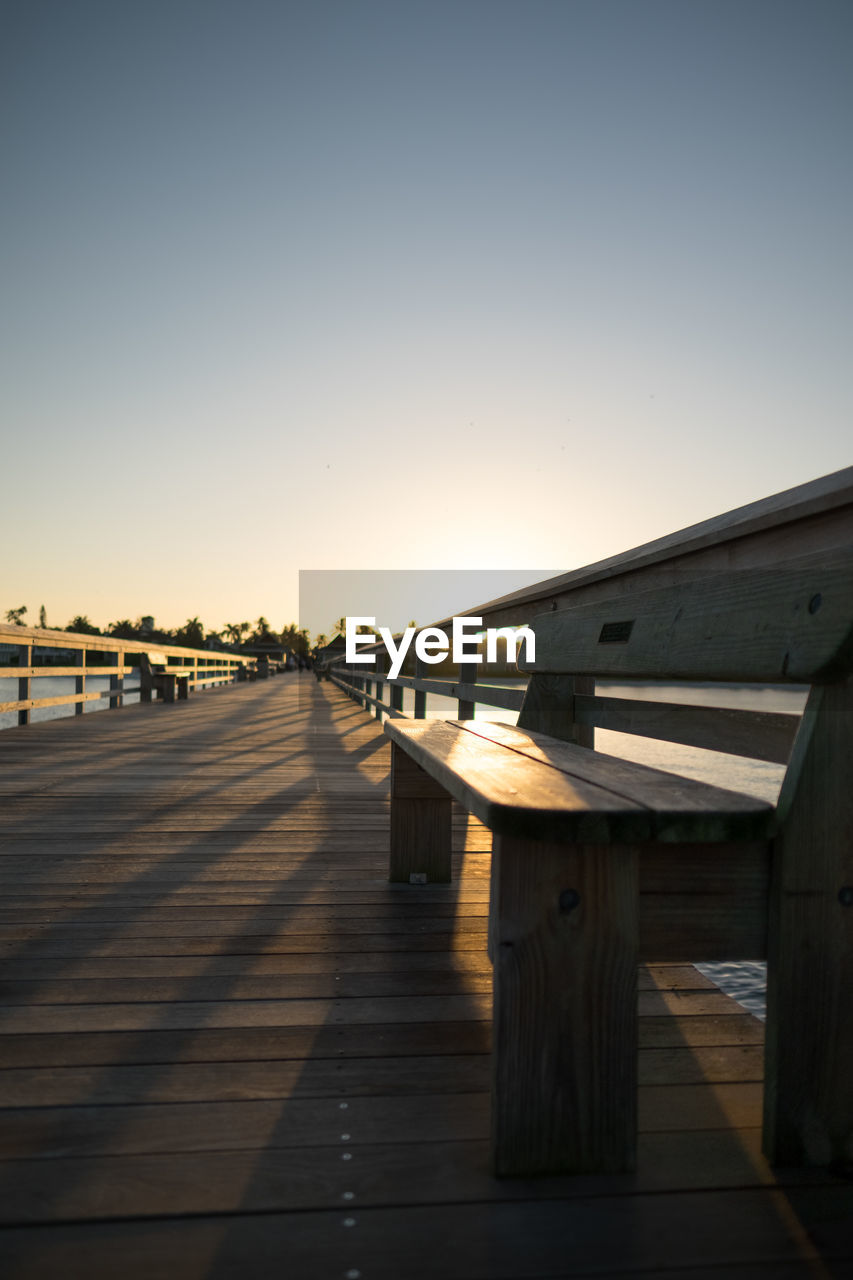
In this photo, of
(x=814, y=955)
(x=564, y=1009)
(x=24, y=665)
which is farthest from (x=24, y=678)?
(x=814, y=955)

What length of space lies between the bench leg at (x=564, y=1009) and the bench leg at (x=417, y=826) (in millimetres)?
1312

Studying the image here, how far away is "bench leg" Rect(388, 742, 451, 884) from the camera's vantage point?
230 cm

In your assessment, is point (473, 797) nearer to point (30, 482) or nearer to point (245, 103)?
point (245, 103)

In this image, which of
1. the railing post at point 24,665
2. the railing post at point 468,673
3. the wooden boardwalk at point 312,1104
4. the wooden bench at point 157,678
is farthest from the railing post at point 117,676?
the wooden boardwalk at point 312,1104

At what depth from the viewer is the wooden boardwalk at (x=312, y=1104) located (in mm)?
828

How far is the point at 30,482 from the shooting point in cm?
2612

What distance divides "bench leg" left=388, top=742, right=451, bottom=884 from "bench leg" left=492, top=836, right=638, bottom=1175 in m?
1.31

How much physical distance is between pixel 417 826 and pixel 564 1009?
4.68 feet

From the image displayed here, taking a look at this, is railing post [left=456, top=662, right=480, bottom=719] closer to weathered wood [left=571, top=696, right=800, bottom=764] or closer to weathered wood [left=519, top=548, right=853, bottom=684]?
weathered wood [left=571, top=696, right=800, bottom=764]

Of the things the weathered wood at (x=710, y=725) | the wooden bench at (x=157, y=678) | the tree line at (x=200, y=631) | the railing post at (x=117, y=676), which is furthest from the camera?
the tree line at (x=200, y=631)

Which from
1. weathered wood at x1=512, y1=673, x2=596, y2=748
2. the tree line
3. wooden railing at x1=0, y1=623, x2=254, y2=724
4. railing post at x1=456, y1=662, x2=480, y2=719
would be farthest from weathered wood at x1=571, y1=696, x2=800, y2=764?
the tree line

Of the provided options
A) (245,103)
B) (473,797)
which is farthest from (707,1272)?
(245,103)

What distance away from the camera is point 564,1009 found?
3.19 ft

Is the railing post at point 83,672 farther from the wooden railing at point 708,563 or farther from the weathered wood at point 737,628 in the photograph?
the weathered wood at point 737,628
